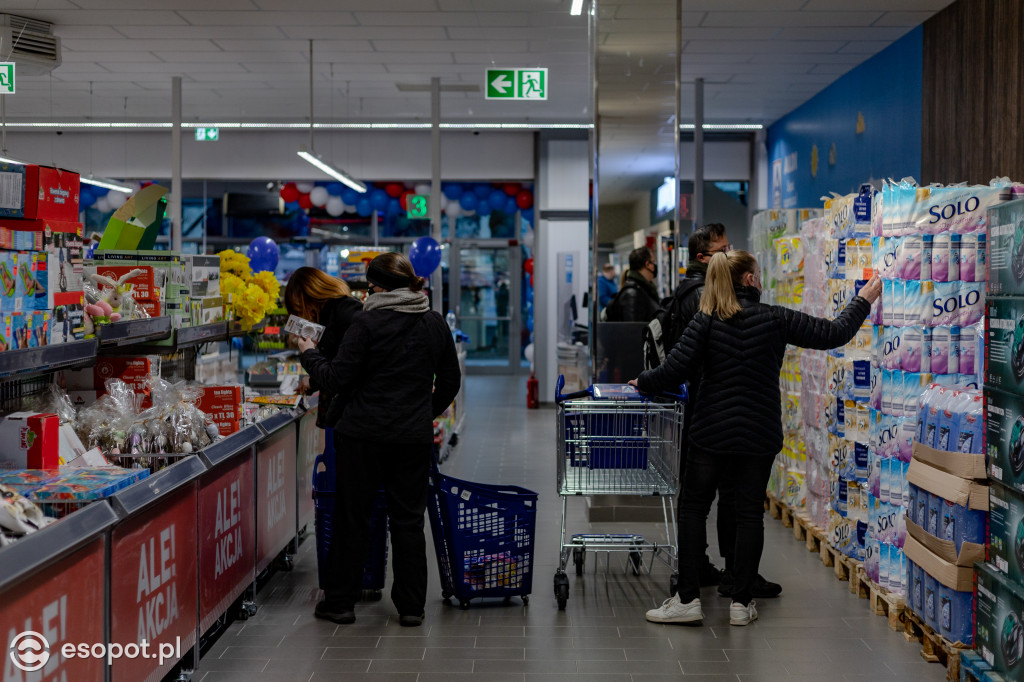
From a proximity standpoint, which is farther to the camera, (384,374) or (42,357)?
(384,374)

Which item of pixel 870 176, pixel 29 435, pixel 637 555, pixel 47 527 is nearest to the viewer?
pixel 47 527

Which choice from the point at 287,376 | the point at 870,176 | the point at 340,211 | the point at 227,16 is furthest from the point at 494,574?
the point at 340,211

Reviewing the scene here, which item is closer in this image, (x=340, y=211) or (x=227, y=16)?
(x=227, y=16)

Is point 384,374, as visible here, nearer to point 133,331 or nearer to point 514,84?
point 133,331

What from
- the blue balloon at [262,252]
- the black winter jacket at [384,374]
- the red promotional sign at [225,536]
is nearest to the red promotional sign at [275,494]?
the red promotional sign at [225,536]

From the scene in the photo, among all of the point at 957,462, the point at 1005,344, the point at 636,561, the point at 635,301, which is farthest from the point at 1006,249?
the point at 635,301

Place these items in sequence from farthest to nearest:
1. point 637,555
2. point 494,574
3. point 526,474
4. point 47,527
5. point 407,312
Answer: point 526,474 < point 637,555 < point 494,574 < point 407,312 < point 47,527

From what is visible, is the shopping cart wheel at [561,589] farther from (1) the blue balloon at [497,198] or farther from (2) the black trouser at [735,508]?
(1) the blue balloon at [497,198]

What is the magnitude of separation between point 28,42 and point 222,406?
635 cm

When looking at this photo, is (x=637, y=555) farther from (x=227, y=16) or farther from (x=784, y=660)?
(x=227, y=16)

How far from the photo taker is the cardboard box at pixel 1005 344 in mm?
3336

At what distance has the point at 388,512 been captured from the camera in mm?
4617

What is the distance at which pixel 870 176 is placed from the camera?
32.9 ft

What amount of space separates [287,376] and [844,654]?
3.73 metres
